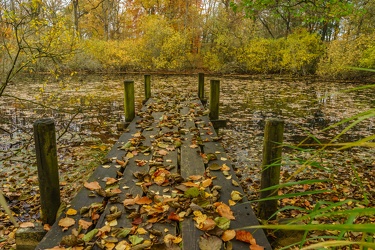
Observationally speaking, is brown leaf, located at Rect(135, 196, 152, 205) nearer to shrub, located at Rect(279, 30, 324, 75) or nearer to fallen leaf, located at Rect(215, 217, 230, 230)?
fallen leaf, located at Rect(215, 217, 230, 230)

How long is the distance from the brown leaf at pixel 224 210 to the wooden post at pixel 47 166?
1.46 metres

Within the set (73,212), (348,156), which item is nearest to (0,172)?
(73,212)

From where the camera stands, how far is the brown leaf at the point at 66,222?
2121 mm

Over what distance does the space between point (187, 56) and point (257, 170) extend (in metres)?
22.2

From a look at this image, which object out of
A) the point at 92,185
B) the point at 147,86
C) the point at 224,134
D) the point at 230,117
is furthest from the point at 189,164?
the point at 230,117

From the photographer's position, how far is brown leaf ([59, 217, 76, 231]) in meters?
2.12

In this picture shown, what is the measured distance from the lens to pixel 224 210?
229 cm

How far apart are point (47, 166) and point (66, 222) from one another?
1.92 ft

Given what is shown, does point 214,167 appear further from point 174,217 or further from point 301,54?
point 301,54

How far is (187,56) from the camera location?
86.0 ft

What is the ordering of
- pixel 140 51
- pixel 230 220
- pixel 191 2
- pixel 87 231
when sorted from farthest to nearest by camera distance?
pixel 191 2 < pixel 140 51 < pixel 230 220 < pixel 87 231

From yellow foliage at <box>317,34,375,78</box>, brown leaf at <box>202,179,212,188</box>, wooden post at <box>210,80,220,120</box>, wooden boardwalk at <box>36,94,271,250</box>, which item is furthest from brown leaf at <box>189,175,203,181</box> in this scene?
yellow foliage at <box>317,34,375,78</box>

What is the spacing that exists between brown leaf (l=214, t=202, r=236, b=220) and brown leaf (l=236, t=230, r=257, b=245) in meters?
0.20

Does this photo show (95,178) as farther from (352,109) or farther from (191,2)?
(191,2)
